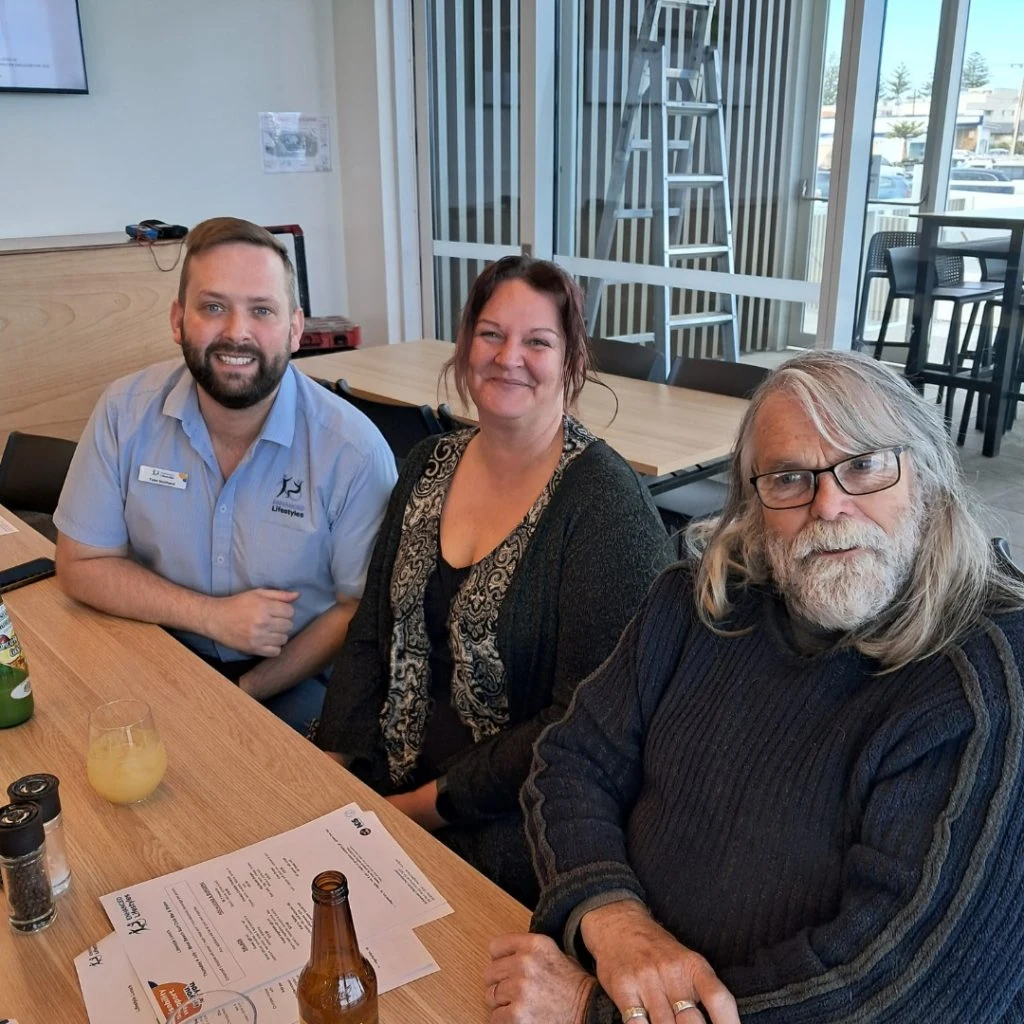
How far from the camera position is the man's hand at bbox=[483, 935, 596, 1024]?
965 millimetres

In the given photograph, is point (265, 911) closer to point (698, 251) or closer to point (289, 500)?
point (289, 500)

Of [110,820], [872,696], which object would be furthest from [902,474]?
[110,820]

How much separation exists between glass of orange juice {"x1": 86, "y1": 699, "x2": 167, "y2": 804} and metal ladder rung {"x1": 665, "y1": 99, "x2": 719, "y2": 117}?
3.61 meters

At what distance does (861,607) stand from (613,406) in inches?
89.2

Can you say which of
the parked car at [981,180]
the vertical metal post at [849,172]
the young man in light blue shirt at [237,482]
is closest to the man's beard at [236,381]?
the young man in light blue shirt at [237,482]

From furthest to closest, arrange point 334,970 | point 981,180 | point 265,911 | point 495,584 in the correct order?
point 981,180 → point 495,584 → point 265,911 → point 334,970

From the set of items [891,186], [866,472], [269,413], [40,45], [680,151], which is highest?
[40,45]

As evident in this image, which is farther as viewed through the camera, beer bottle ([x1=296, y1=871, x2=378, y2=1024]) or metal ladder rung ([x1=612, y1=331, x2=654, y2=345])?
metal ladder rung ([x1=612, y1=331, x2=654, y2=345])

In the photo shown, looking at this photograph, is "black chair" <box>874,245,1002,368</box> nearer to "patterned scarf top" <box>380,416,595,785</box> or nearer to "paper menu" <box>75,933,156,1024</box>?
"patterned scarf top" <box>380,416,595,785</box>

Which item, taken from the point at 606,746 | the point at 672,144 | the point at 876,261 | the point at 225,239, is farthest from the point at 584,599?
the point at 672,144

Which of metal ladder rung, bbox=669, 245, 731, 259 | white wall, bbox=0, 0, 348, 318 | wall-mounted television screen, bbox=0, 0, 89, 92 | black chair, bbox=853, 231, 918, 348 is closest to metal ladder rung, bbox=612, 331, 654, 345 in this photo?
metal ladder rung, bbox=669, 245, 731, 259

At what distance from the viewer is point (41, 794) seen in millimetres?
1106

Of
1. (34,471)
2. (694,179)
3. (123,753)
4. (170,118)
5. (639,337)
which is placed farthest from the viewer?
(170,118)

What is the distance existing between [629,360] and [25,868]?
3.10 meters
